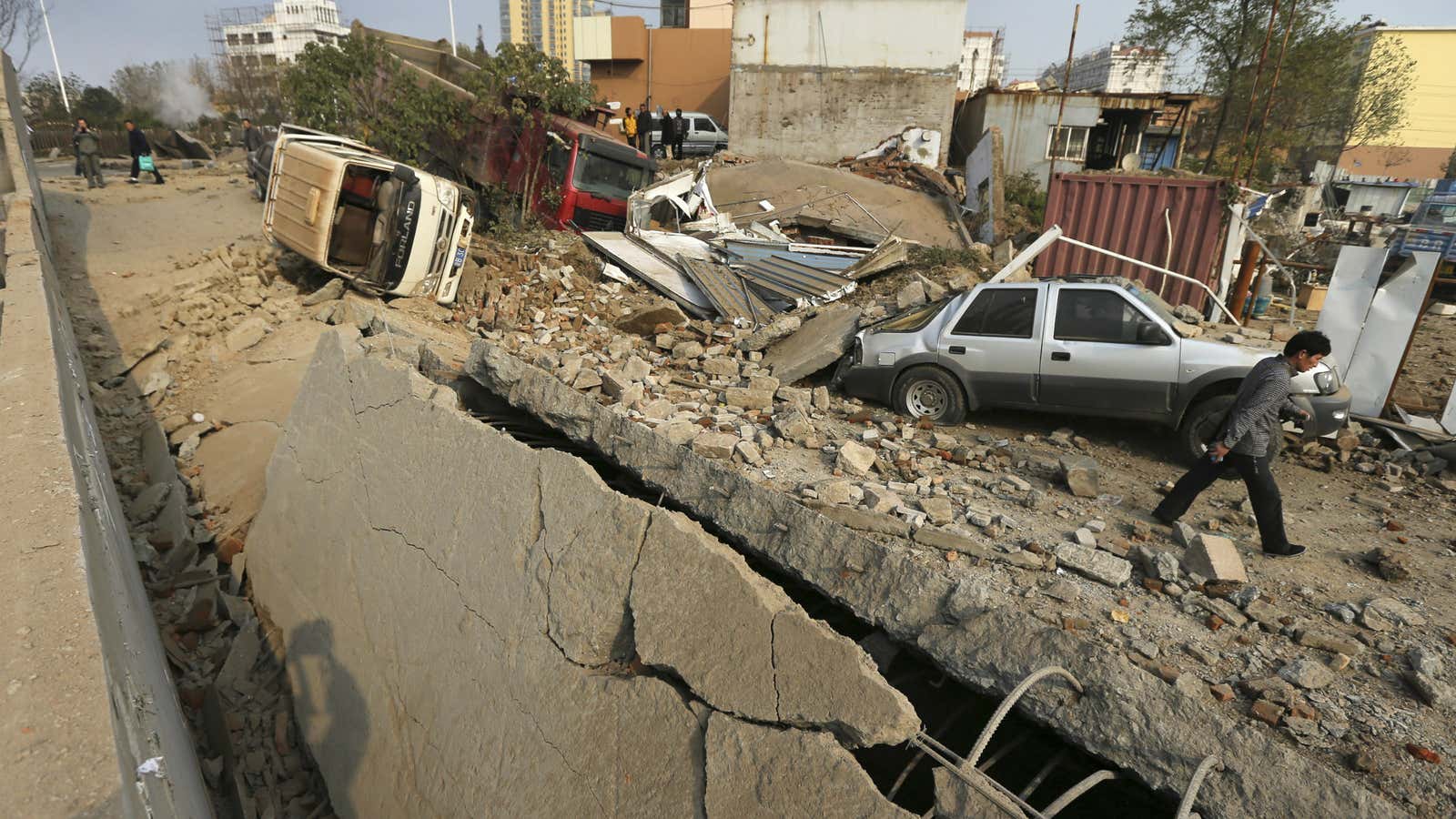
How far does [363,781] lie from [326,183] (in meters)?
6.86

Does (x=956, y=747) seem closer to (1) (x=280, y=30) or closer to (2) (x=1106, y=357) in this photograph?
(2) (x=1106, y=357)

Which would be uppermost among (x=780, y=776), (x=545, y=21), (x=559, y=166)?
(x=545, y=21)

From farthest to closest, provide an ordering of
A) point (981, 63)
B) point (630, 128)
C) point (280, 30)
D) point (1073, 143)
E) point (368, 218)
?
point (280, 30) < point (981, 63) < point (1073, 143) < point (630, 128) < point (368, 218)

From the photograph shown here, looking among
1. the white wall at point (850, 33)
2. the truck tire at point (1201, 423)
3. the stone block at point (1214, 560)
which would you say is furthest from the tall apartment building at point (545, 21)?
the stone block at point (1214, 560)

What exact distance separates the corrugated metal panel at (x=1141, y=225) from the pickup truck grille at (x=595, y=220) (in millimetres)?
6449

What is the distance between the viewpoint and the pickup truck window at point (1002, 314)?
20.6ft

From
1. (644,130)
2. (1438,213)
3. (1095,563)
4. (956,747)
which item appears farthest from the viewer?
(644,130)

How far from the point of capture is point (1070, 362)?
239 inches

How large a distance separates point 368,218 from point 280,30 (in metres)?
81.3

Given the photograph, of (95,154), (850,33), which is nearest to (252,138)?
(95,154)

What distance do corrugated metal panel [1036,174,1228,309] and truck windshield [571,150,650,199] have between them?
6328 mm

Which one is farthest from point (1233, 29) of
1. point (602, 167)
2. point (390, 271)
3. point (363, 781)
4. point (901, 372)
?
point (363, 781)

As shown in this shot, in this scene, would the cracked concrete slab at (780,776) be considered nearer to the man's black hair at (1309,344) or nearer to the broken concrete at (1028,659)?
the broken concrete at (1028,659)

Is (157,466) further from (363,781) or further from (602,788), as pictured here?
(602,788)
